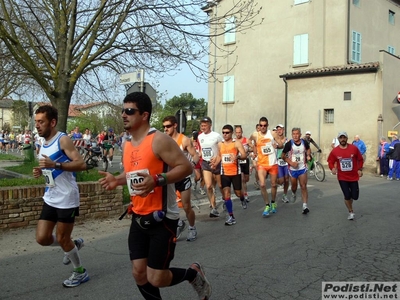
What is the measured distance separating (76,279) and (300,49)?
78.6 ft

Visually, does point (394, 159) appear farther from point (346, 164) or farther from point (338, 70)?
point (346, 164)

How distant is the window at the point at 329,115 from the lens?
23.5 meters

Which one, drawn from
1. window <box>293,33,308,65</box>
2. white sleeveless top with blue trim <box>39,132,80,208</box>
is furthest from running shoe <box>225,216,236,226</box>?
window <box>293,33,308,65</box>

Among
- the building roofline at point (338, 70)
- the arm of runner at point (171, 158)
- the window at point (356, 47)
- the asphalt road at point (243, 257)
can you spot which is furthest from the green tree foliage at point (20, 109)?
the arm of runner at point (171, 158)

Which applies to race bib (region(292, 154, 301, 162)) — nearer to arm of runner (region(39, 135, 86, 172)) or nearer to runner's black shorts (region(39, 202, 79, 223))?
arm of runner (region(39, 135, 86, 172))

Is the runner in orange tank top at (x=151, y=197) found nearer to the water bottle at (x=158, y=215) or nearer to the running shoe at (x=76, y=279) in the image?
the water bottle at (x=158, y=215)

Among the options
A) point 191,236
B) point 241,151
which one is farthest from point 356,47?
point 191,236

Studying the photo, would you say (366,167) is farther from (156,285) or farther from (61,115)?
(156,285)

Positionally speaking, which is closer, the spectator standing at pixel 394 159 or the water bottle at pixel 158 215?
the water bottle at pixel 158 215

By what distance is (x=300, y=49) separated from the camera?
26234mm

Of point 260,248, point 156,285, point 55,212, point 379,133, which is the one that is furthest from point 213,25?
point 379,133

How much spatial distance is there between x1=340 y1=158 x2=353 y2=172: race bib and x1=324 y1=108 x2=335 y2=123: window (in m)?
15.7

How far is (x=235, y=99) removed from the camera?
95.9 feet

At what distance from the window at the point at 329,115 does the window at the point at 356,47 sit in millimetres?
4000
